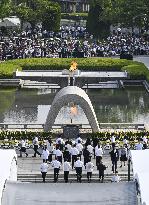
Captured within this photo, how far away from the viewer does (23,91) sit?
5119 centimetres

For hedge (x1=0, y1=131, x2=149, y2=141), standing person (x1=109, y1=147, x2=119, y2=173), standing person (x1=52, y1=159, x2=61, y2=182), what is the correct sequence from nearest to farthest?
standing person (x1=52, y1=159, x2=61, y2=182), standing person (x1=109, y1=147, x2=119, y2=173), hedge (x1=0, y1=131, x2=149, y2=141)

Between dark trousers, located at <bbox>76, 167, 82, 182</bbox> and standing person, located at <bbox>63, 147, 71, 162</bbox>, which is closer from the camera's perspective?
dark trousers, located at <bbox>76, 167, 82, 182</bbox>

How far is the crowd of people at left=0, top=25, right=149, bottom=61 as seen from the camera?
6197 centimetres

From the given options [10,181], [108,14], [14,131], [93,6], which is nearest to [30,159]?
[14,131]

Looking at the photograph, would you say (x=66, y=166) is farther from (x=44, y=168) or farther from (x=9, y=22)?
(x=9, y=22)

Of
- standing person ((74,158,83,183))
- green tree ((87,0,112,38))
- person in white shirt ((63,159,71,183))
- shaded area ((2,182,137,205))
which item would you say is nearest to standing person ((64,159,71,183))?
person in white shirt ((63,159,71,183))

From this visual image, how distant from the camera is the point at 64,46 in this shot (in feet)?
212

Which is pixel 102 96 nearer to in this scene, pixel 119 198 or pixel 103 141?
pixel 103 141

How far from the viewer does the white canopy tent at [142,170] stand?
22.1 meters

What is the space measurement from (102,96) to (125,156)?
738 inches

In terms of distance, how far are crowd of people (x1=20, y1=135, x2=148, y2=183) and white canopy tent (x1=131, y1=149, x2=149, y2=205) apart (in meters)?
3.41

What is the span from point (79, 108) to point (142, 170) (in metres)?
20.5

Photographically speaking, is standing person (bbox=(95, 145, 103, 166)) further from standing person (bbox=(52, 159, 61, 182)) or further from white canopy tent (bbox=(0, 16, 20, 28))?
white canopy tent (bbox=(0, 16, 20, 28))

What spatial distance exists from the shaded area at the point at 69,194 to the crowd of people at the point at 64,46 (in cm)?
3807
